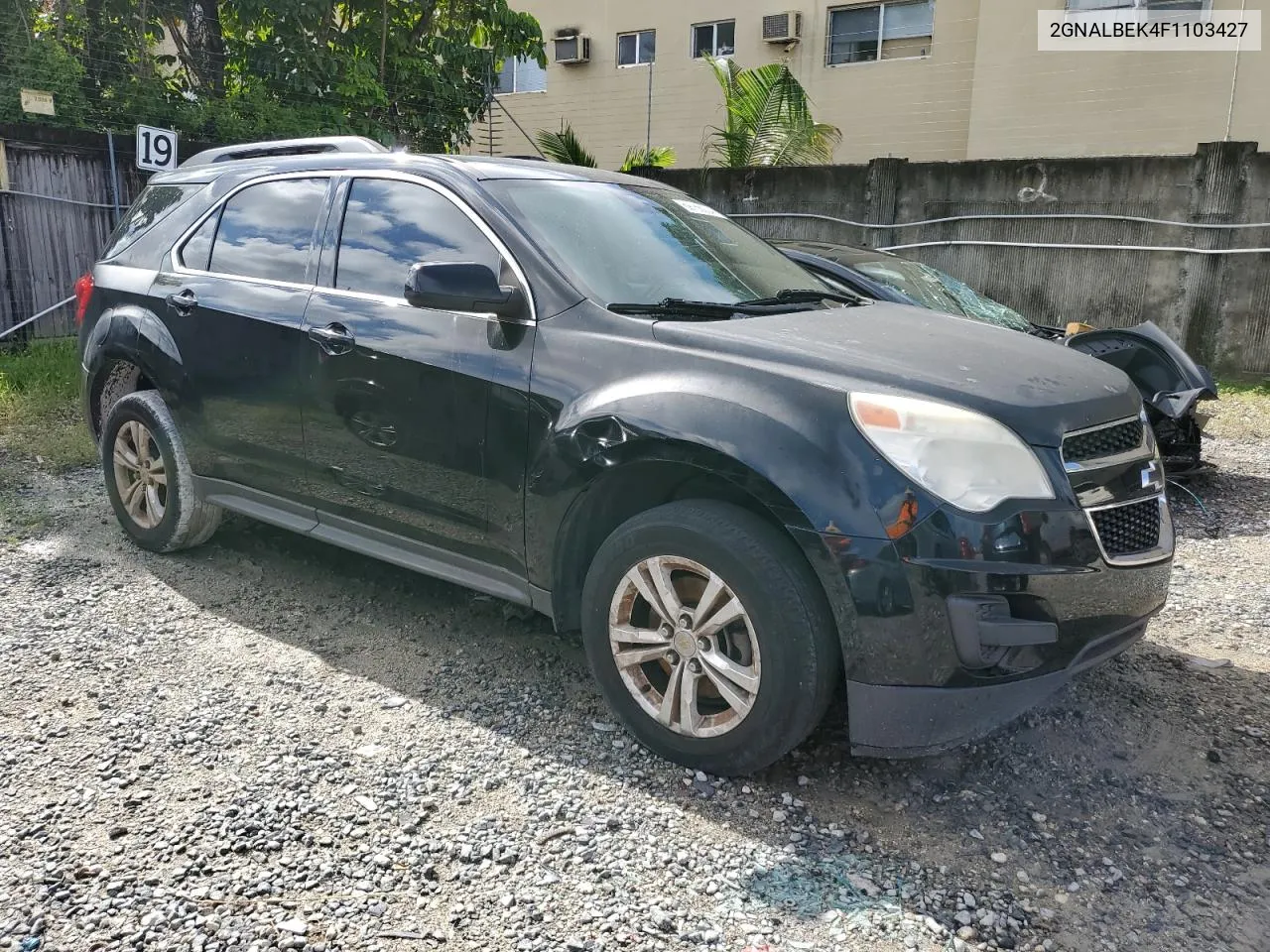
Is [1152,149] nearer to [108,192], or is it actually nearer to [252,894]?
[108,192]

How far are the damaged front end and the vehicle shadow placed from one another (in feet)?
8.10

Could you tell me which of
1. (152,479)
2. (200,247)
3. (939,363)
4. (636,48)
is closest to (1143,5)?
(636,48)

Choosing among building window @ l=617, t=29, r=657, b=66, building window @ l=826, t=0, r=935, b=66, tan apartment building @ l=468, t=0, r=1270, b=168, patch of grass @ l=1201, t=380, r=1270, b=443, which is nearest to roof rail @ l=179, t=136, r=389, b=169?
patch of grass @ l=1201, t=380, r=1270, b=443

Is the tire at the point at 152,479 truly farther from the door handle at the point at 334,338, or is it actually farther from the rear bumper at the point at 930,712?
the rear bumper at the point at 930,712

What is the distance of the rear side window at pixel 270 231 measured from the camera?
161 inches

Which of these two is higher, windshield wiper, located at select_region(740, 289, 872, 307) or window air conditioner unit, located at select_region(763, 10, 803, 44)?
window air conditioner unit, located at select_region(763, 10, 803, 44)

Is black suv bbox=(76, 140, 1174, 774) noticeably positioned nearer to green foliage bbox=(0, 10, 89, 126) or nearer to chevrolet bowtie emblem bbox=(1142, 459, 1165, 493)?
chevrolet bowtie emblem bbox=(1142, 459, 1165, 493)

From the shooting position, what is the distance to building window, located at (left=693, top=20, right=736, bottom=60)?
58.1 ft

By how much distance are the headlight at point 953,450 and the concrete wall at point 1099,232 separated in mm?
9198

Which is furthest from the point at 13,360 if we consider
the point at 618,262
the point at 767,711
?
the point at 767,711

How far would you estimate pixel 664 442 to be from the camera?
295cm

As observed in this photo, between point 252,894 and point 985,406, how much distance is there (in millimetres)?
2263

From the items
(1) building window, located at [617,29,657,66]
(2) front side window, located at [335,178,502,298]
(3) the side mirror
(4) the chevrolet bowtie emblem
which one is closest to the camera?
(4) the chevrolet bowtie emblem

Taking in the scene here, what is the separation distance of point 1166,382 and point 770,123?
9.95 meters
